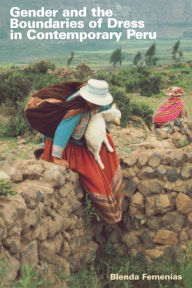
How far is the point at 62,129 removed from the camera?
3.88 meters

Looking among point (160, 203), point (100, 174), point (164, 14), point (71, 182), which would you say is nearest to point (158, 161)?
point (160, 203)

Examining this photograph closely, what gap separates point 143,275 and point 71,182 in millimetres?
1179

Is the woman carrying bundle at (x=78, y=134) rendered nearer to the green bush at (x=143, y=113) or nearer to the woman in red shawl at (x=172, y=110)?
the woman in red shawl at (x=172, y=110)

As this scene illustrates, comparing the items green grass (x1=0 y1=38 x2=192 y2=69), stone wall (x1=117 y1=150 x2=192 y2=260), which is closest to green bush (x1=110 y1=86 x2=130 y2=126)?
stone wall (x1=117 y1=150 x2=192 y2=260)

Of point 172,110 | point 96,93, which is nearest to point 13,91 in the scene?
point 172,110

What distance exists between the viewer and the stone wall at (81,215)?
3.06 metres

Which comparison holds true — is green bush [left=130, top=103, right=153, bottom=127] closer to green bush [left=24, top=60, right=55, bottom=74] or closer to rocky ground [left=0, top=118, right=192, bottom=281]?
rocky ground [left=0, top=118, right=192, bottom=281]

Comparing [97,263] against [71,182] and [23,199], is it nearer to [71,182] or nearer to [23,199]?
[71,182]

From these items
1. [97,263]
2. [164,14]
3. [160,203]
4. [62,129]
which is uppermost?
[164,14]

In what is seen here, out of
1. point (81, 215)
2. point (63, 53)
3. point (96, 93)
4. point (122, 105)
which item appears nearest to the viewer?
point (96, 93)

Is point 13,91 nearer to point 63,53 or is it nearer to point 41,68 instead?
point 41,68

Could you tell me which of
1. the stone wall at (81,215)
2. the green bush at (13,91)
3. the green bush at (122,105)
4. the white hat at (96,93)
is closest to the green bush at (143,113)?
the green bush at (122,105)

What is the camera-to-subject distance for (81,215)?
4152 millimetres

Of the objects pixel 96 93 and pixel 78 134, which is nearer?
pixel 96 93
